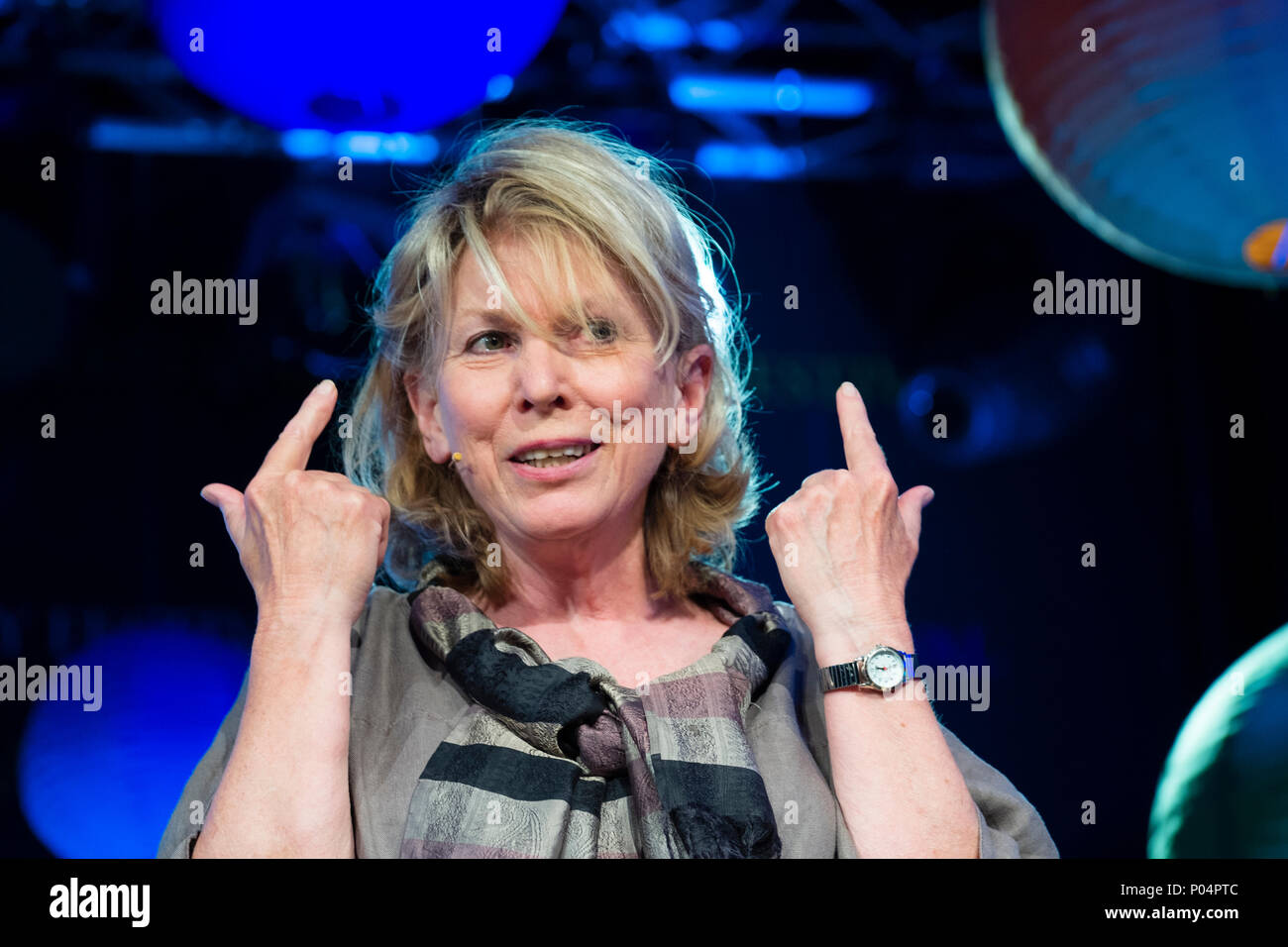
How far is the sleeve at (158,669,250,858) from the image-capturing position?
4.62 feet

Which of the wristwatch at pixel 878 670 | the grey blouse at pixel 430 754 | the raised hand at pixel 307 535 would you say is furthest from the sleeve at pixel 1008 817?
the raised hand at pixel 307 535

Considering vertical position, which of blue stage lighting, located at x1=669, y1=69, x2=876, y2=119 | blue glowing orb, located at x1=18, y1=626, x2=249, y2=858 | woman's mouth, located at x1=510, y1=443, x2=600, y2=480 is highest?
blue stage lighting, located at x1=669, y1=69, x2=876, y2=119

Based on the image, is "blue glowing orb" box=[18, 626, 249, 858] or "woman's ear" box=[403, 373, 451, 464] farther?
"blue glowing orb" box=[18, 626, 249, 858]

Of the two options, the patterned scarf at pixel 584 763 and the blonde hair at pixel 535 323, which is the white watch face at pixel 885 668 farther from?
the blonde hair at pixel 535 323

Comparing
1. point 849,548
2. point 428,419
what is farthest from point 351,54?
point 849,548

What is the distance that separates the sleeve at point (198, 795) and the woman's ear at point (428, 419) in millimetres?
313

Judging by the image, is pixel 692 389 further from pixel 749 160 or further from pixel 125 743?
pixel 125 743

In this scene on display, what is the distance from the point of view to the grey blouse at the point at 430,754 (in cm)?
143

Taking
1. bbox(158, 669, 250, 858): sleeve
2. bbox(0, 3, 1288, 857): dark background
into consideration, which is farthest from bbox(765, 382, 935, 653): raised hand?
bbox(0, 3, 1288, 857): dark background

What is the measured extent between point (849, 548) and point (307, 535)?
2.21 ft

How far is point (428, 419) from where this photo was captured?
5.73 feet

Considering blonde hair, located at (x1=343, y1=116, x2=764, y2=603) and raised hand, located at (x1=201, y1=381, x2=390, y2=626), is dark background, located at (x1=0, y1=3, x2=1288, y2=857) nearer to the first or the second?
blonde hair, located at (x1=343, y1=116, x2=764, y2=603)
